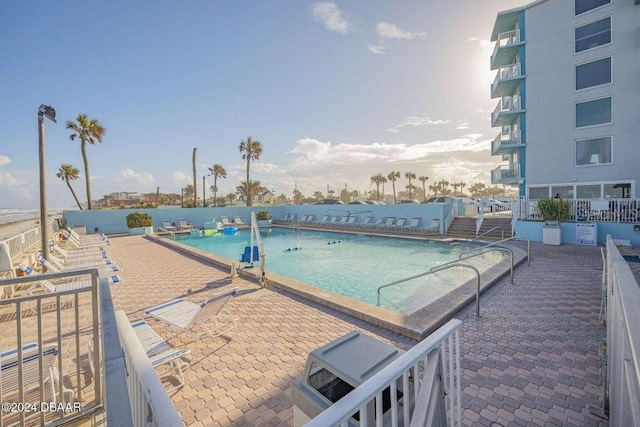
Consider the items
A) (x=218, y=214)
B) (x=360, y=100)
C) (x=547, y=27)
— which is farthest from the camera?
(x=218, y=214)

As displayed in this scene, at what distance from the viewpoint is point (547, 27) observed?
50.9 feet

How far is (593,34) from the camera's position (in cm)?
1423

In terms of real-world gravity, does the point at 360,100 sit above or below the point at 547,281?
above

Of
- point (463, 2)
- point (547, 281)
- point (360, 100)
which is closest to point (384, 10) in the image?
point (463, 2)

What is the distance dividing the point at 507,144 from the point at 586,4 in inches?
296

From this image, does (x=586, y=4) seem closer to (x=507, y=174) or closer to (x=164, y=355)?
(x=507, y=174)

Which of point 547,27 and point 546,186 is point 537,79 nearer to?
point 547,27

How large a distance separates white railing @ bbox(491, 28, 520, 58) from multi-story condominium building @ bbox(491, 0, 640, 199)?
0.18 feet

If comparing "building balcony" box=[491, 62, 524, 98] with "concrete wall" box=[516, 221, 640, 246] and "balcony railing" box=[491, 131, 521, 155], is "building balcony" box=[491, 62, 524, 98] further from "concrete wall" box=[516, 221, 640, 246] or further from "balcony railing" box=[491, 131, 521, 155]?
"concrete wall" box=[516, 221, 640, 246]

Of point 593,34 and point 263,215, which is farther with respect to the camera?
point 263,215

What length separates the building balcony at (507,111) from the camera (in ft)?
55.3

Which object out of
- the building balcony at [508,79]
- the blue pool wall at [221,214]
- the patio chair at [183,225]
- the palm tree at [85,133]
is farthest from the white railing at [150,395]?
the palm tree at [85,133]

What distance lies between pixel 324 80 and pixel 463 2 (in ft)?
26.8

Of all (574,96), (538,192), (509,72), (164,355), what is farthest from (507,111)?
(164,355)
